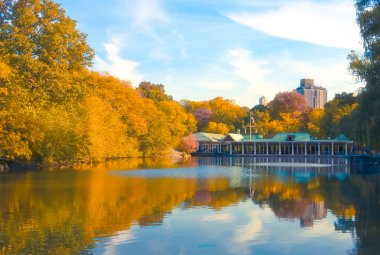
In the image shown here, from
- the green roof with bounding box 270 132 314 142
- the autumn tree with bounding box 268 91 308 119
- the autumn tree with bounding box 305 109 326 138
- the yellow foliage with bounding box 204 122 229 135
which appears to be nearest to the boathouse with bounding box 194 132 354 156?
the green roof with bounding box 270 132 314 142

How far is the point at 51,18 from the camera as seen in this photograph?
99.3ft

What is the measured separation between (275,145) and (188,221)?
2535 inches

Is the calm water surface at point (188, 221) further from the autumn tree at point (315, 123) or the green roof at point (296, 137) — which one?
the autumn tree at point (315, 123)

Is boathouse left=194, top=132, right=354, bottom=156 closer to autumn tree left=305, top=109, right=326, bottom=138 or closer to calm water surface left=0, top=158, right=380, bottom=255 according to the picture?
autumn tree left=305, top=109, right=326, bottom=138

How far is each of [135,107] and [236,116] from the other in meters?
40.8

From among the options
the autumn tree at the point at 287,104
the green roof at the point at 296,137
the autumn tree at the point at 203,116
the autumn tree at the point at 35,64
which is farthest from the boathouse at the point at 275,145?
the autumn tree at the point at 35,64

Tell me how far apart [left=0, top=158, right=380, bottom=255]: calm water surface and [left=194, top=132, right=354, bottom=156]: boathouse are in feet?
165

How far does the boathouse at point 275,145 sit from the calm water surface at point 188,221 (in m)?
50.2

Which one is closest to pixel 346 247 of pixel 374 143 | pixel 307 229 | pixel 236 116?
pixel 307 229

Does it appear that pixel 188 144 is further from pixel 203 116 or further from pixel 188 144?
pixel 203 116

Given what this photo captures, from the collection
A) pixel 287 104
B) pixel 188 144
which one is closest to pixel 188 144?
pixel 188 144

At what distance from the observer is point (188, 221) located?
1261 cm

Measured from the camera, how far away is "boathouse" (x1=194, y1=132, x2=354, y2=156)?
6950 cm

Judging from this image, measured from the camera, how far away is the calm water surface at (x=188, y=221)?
968 centimetres
